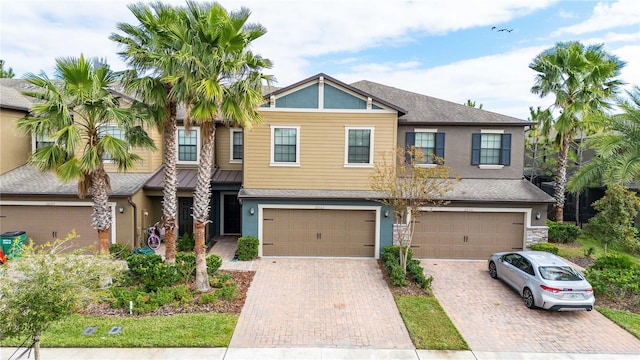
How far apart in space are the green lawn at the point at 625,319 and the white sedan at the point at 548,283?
77 cm

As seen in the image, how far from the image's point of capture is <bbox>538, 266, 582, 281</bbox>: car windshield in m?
9.77

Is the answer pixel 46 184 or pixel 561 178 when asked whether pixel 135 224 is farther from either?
pixel 561 178

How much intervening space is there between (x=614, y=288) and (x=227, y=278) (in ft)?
39.5

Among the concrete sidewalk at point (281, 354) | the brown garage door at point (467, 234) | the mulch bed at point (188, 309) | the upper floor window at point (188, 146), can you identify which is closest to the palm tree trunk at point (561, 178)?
the brown garage door at point (467, 234)

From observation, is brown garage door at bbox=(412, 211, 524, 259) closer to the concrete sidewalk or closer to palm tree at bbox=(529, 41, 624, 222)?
palm tree at bbox=(529, 41, 624, 222)

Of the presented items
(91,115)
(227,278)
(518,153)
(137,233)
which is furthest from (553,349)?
(137,233)

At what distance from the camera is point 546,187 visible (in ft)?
76.8

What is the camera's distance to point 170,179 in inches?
→ 442

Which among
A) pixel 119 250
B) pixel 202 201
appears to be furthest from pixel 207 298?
pixel 119 250

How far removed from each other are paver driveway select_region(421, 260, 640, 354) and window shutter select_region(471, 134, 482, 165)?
6.00m

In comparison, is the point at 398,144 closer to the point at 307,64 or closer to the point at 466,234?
the point at 466,234

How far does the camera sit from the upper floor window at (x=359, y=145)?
1437 centimetres

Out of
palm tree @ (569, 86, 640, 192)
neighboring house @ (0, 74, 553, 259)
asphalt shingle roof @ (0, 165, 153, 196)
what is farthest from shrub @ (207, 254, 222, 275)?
palm tree @ (569, 86, 640, 192)

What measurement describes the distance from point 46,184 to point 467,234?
17.7 metres
